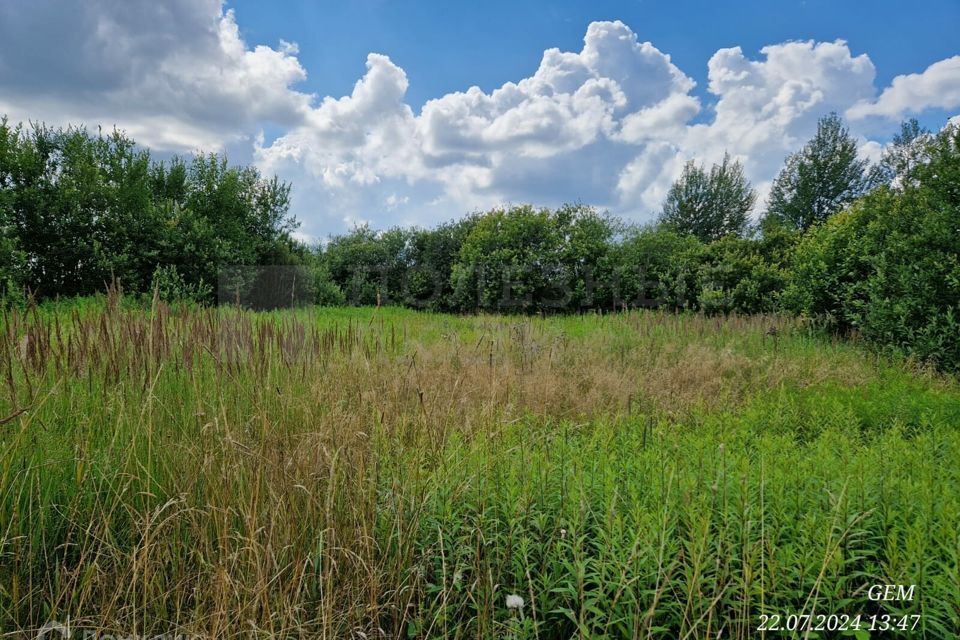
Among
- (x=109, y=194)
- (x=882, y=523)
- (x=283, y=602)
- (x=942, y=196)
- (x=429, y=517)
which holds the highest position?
(x=109, y=194)

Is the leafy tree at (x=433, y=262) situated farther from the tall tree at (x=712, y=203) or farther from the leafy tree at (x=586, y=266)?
the tall tree at (x=712, y=203)

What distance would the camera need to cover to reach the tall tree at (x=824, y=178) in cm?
2983

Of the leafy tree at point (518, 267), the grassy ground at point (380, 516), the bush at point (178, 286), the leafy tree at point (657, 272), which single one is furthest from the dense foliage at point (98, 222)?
the leafy tree at point (657, 272)

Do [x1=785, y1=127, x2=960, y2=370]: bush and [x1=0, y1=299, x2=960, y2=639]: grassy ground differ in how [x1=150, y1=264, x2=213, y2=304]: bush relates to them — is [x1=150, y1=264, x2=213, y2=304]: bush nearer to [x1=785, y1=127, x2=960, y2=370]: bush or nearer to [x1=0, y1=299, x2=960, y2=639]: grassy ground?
[x1=0, y1=299, x2=960, y2=639]: grassy ground

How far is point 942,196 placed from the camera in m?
7.49

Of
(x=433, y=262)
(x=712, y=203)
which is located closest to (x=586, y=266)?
(x=433, y=262)

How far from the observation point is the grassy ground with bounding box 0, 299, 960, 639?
5.91 ft

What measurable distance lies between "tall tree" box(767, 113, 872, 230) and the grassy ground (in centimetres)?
3253

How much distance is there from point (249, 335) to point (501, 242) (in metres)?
13.2

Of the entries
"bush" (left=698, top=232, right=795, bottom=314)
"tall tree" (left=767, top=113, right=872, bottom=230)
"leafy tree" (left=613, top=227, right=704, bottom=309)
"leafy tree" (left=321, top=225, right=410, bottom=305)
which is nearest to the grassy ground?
"bush" (left=698, top=232, right=795, bottom=314)

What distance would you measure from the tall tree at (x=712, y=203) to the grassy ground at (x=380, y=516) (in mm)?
32923

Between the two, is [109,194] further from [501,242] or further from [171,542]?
[171,542]

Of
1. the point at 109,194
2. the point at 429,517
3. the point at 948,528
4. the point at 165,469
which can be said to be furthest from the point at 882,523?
the point at 109,194

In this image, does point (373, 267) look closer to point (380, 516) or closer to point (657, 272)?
point (657, 272)
